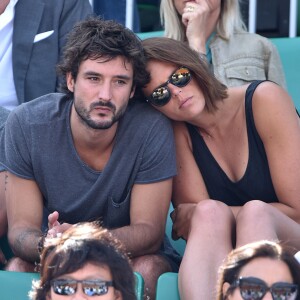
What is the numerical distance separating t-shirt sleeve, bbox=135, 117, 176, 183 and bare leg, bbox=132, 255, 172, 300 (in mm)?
300

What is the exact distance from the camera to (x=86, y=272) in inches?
102

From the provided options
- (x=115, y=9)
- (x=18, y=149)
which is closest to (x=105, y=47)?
(x=18, y=149)

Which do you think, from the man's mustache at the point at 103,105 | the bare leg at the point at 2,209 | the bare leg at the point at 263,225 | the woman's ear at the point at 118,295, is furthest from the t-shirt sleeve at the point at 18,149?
the woman's ear at the point at 118,295

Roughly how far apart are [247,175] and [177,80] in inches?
17.3

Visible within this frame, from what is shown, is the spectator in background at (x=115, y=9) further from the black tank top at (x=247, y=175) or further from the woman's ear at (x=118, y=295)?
the woman's ear at (x=118, y=295)

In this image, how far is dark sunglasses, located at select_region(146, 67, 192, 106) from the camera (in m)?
3.64

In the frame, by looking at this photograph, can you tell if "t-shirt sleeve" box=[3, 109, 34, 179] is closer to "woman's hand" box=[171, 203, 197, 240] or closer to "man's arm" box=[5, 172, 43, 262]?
"man's arm" box=[5, 172, 43, 262]

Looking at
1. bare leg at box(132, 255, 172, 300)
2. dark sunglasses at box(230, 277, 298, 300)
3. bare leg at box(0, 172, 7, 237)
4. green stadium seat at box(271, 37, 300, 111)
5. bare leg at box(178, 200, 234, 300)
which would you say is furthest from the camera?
green stadium seat at box(271, 37, 300, 111)

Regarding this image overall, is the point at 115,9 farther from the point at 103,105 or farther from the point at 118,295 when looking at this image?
the point at 118,295

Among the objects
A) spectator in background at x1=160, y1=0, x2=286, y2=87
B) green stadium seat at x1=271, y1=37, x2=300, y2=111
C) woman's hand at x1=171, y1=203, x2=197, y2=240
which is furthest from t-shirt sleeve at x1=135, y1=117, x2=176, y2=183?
green stadium seat at x1=271, y1=37, x2=300, y2=111

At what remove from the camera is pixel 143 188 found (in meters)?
3.67

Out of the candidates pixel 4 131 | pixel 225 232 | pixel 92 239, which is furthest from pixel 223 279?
pixel 4 131

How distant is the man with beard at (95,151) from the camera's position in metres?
3.62

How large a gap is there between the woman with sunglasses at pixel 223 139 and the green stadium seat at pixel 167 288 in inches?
8.6
